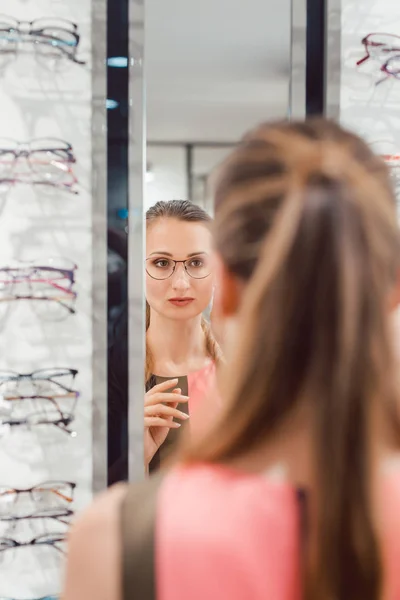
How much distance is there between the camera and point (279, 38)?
3.70 ft

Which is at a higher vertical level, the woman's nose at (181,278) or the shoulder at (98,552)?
the woman's nose at (181,278)

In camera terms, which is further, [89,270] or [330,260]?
[89,270]

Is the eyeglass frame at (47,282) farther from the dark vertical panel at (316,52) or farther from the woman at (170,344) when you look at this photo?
the dark vertical panel at (316,52)

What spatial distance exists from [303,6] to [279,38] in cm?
7

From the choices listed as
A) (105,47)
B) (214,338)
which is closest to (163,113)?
(105,47)

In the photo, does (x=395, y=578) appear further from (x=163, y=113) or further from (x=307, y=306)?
(x=163, y=113)

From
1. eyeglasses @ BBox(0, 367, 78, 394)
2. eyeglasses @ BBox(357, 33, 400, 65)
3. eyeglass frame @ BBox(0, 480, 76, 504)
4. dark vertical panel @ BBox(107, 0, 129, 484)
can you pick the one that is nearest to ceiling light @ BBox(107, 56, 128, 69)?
dark vertical panel @ BBox(107, 0, 129, 484)

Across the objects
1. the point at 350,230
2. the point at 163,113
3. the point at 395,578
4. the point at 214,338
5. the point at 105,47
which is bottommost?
the point at 395,578

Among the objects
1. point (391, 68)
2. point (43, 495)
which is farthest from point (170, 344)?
point (391, 68)

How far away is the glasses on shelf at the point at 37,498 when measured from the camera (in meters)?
1.08

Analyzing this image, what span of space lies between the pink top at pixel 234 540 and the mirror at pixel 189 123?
720mm

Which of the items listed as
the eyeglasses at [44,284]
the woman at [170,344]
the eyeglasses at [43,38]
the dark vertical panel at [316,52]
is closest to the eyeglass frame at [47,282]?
the eyeglasses at [44,284]

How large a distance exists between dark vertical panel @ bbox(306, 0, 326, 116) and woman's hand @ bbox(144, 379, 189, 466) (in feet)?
1.83

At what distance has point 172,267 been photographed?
1.12m
